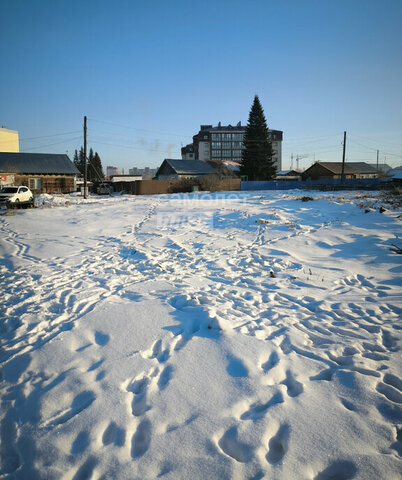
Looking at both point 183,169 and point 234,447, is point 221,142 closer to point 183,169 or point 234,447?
point 183,169

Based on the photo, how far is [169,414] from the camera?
2570 millimetres

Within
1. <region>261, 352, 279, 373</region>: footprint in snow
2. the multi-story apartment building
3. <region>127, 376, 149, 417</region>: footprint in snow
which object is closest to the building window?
<region>127, 376, 149, 417</region>: footprint in snow

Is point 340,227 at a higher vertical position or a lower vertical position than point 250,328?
higher

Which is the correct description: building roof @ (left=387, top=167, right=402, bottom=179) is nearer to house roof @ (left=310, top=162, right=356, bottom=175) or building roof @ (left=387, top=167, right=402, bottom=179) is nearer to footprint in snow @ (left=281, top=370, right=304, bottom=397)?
house roof @ (left=310, top=162, right=356, bottom=175)

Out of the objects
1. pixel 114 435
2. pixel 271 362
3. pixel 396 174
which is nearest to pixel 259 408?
pixel 271 362

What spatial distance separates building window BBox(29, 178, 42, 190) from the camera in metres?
33.9

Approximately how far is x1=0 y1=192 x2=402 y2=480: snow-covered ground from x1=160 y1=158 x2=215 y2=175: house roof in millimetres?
41134

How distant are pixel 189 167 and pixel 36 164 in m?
23.3

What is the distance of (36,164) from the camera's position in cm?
3500

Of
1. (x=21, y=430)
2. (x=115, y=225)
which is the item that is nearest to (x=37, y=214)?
(x=115, y=225)

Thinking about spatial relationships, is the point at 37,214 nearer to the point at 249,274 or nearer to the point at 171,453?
the point at 249,274

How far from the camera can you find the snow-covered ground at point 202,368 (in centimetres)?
219

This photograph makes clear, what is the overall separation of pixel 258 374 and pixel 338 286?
137 inches

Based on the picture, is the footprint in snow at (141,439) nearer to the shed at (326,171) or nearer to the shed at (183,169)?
the shed at (183,169)
